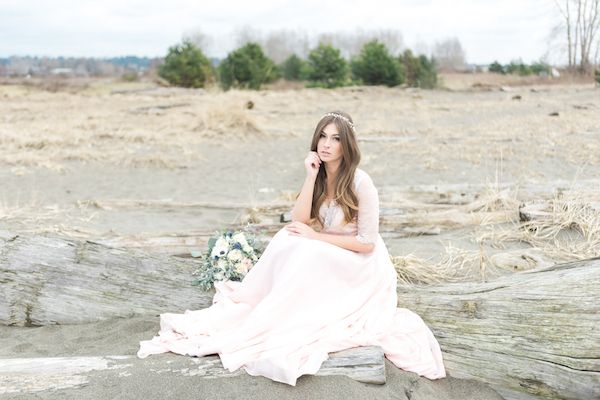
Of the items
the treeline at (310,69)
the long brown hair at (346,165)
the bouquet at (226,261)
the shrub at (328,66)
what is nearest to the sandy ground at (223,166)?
the bouquet at (226,261)

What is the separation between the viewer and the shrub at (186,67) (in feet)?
96.5

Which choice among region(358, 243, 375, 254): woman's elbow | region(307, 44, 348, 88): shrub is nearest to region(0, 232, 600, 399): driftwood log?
region(358, 243, 375, 254): woman's elbow

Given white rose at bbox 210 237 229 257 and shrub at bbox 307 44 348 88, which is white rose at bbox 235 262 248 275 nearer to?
white rose at bbox 210 237 229 257

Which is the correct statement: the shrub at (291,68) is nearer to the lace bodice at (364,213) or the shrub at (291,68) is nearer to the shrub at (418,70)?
the shrub at (418,70)

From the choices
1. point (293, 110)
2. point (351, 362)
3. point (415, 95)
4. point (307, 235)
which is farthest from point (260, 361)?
point (415, 95)

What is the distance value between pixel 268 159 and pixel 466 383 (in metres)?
8.54

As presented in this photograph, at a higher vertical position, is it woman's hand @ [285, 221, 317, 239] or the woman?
woman's hand @ [285, 221, 317, 239]

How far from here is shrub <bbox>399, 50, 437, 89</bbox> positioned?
3070 centimetres

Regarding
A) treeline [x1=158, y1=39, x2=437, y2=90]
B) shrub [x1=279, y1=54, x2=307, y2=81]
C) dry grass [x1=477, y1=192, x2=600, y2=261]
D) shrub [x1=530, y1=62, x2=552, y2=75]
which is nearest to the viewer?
dry grass [x1=477, y1=192, x2=600, y2=261]

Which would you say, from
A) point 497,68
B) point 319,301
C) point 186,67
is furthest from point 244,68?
point 319,301

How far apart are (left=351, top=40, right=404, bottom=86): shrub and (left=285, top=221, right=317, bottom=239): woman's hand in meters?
28.1

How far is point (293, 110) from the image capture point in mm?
19984

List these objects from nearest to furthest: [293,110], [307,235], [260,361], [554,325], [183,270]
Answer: [260,361] < [554,325] < [307,235] < [183,270] < [293,110]

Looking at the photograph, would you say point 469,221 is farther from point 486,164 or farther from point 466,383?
point 486,164
